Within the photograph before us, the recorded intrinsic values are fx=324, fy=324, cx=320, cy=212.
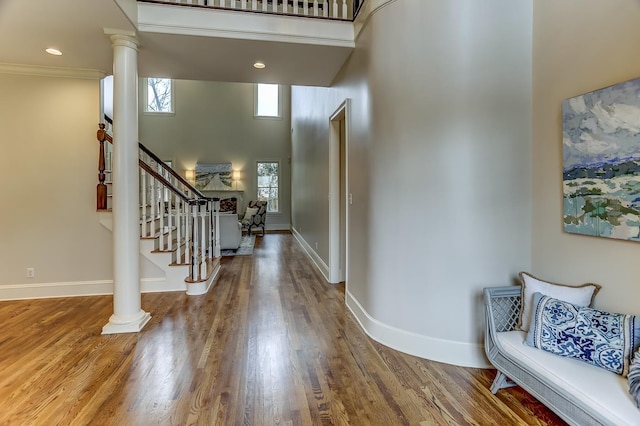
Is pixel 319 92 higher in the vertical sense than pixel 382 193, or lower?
higher

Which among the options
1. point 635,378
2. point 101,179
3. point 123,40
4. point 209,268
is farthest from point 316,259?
point 635,378

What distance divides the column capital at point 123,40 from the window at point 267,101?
7.71 meters

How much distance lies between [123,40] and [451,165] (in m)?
3.05

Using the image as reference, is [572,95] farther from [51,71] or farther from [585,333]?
[51,71]

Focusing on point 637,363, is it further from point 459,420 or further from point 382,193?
point 382,193

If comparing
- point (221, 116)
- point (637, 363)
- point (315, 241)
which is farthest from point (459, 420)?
point (221, 116)

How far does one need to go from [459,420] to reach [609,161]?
166cm

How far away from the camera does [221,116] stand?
10.3 metres

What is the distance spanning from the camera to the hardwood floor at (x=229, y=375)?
183 cm

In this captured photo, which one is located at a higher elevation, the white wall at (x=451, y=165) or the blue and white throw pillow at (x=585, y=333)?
the white wall at (x=451, y=165)

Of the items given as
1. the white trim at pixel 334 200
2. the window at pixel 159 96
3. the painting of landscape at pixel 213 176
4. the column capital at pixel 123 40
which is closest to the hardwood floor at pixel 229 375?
the white trim at pixel 334 200

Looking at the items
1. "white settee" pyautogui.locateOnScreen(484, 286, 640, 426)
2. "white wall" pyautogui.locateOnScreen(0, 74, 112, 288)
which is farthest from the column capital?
"white settee" pyautogui.locateOnScreen(484, 286, 640, 426)

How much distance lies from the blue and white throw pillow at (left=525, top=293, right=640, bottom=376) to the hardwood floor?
425 millimetres

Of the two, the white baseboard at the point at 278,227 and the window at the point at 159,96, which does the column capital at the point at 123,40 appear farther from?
the white baseboard at the point at 278,227
